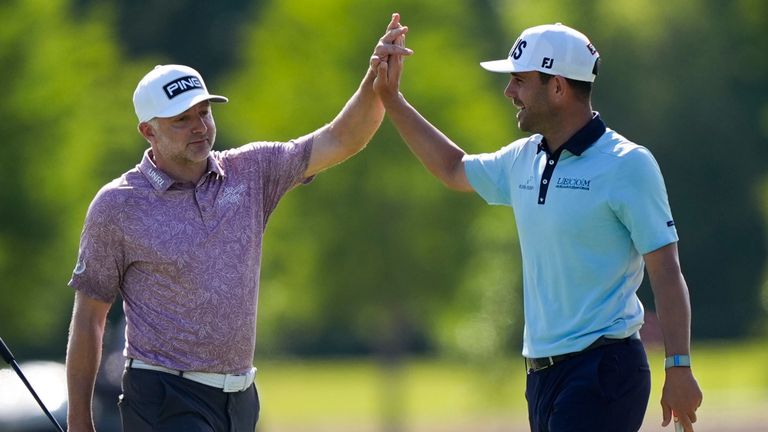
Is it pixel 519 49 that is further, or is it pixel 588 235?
pixel 519 49

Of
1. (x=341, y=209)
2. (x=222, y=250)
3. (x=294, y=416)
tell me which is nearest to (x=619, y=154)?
(x=222, y=250)

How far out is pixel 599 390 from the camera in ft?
19.1

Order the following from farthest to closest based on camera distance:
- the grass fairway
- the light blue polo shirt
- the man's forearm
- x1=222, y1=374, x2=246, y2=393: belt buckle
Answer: the grass fairway → the man's forearm → x1=222, y1=374, x2=246, y2=393: belt buckle → the light blue polo shirt

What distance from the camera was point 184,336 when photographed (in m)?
6.10

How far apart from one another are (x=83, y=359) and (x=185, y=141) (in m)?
1.01

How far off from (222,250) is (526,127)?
1378mm

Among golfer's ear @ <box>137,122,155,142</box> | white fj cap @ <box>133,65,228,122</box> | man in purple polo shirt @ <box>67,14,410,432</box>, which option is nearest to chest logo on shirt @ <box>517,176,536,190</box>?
man in purple polo shirt @ <box>67,14,410,432</box>

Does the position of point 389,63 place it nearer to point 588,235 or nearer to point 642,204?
point 588,235

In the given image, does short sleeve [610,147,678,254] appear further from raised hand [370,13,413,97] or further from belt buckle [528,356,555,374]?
raised hand [370,13,413,97]

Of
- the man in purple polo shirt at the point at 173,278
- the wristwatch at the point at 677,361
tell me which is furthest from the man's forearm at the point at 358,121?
the wristwatch at the point at 677,361

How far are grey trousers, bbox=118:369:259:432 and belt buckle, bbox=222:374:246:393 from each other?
25 millimetres

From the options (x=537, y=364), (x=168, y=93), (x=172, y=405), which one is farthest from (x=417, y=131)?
(x=172, y=405)

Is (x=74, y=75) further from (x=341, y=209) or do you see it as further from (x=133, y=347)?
(x=133, y=347)

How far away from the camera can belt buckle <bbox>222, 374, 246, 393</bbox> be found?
20.2ft
